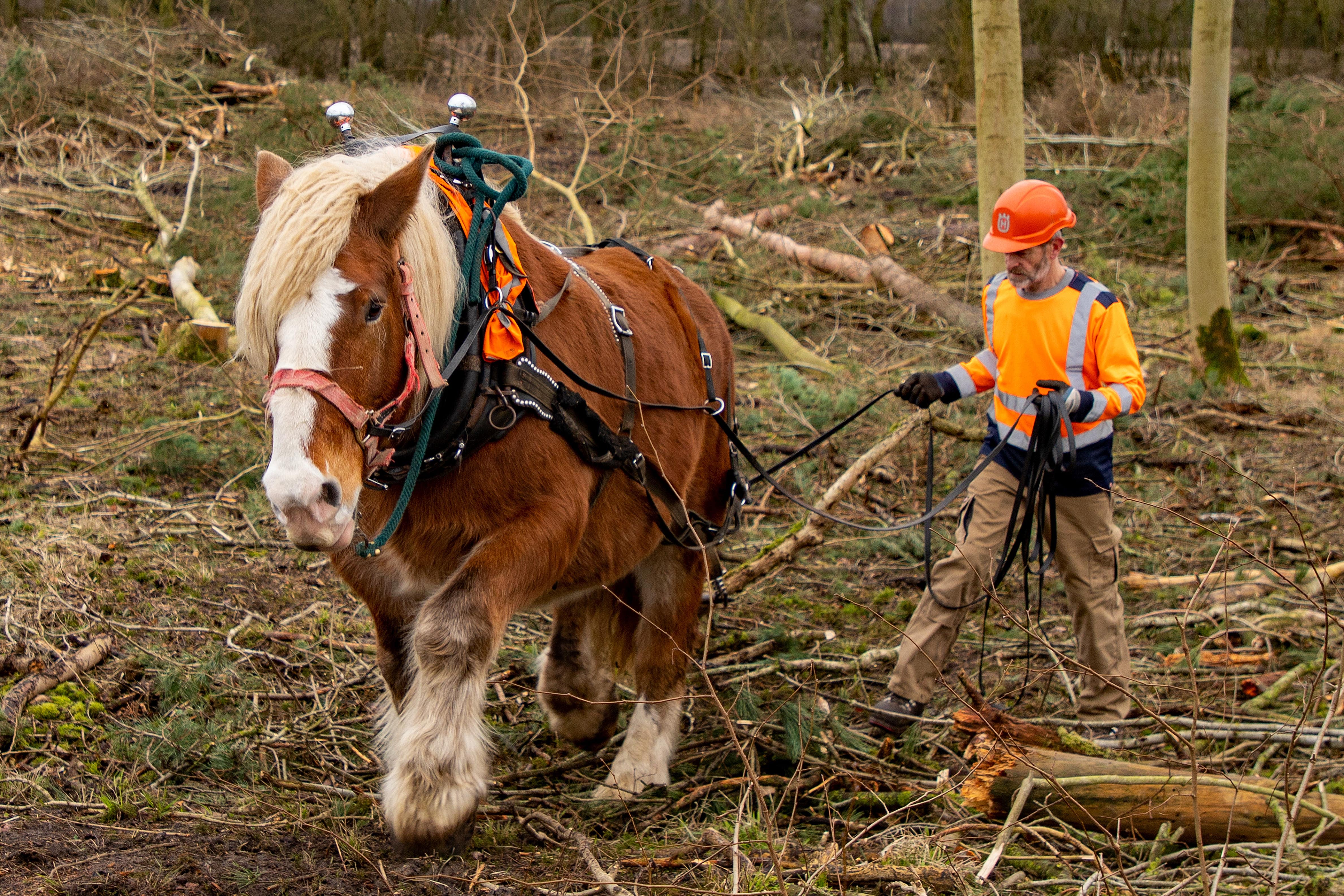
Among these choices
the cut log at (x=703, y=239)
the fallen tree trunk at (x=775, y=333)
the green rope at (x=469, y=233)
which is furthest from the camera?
the cut log at (x=703, y=239)

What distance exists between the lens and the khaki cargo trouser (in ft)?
13.2

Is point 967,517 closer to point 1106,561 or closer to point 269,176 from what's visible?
point 1106,561

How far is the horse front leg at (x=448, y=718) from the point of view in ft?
8.43

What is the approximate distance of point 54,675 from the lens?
11.9 feet

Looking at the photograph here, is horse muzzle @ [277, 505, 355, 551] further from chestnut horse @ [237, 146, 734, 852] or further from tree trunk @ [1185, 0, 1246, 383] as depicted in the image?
tree trunk @ [1185, 0, 1246, 383]

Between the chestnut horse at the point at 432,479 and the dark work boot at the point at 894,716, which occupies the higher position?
the chestnut horse at the point at 432,479

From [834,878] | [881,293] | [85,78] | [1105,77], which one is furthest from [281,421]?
[1105,77]

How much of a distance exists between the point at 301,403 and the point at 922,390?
2563mm

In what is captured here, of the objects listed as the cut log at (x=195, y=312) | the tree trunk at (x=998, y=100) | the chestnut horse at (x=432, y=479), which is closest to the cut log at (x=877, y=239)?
the tree trunk at (x=998, y=100)

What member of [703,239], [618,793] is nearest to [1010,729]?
[618,793]

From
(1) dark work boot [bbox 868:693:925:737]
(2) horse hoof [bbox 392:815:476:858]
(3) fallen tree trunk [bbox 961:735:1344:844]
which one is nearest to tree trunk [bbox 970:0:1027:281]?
(1) dark work boot [bbox 868:693:925:737]

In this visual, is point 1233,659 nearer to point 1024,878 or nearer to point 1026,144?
point 1024,878

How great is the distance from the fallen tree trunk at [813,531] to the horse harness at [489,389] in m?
1.26

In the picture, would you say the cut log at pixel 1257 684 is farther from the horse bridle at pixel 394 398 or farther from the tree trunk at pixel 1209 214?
the tree trunk at pixel 1209 214
